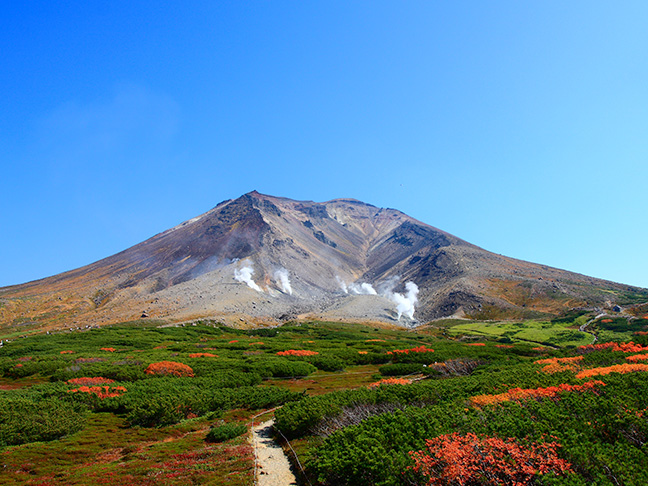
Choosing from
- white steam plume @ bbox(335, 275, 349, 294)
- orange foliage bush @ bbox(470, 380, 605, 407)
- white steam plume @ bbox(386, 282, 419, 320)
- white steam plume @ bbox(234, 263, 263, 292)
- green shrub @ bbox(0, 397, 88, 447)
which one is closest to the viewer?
orange foliage bush @ bbox(470, 380, 605, 407)

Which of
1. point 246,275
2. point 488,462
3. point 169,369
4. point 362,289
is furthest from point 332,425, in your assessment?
point 362,289

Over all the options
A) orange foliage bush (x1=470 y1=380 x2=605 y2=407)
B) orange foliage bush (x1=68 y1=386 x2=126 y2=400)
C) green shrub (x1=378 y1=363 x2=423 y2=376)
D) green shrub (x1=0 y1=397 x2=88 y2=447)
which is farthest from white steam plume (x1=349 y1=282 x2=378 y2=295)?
green shrub (x1=0 y1=397 x2=88 y2=447)

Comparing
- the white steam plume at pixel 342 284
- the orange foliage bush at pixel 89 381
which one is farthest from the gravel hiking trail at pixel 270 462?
the white steam plume at pixel 342 284

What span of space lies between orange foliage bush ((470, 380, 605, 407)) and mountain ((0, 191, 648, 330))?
254 feet

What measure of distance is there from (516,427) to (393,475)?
3746 mm

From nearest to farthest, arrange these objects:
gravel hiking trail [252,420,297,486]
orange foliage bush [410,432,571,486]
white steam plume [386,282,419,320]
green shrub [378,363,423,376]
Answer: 1. orange foliage bush [410,432,571,486]
2. gravel hiking trail [252,420,297,486]
3. green shrub [378,363,423,376]
4. white steam plume [386,282,419,320]

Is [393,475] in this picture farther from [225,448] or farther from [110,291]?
[110,291]

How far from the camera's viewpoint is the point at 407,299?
135 meters

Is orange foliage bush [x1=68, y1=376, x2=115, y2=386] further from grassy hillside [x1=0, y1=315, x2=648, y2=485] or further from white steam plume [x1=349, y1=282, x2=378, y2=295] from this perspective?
white steam plume [x1=349, y1=282, x2=378, y2=295]

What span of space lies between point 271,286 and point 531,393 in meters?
124

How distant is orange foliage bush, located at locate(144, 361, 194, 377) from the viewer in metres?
27.0

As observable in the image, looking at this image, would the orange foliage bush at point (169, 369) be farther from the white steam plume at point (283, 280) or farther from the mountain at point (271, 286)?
the white steam plume at point (283, 280)

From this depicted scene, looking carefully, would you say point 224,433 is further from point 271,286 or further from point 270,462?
point 271,286

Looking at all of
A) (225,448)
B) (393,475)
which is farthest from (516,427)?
(225,448)
